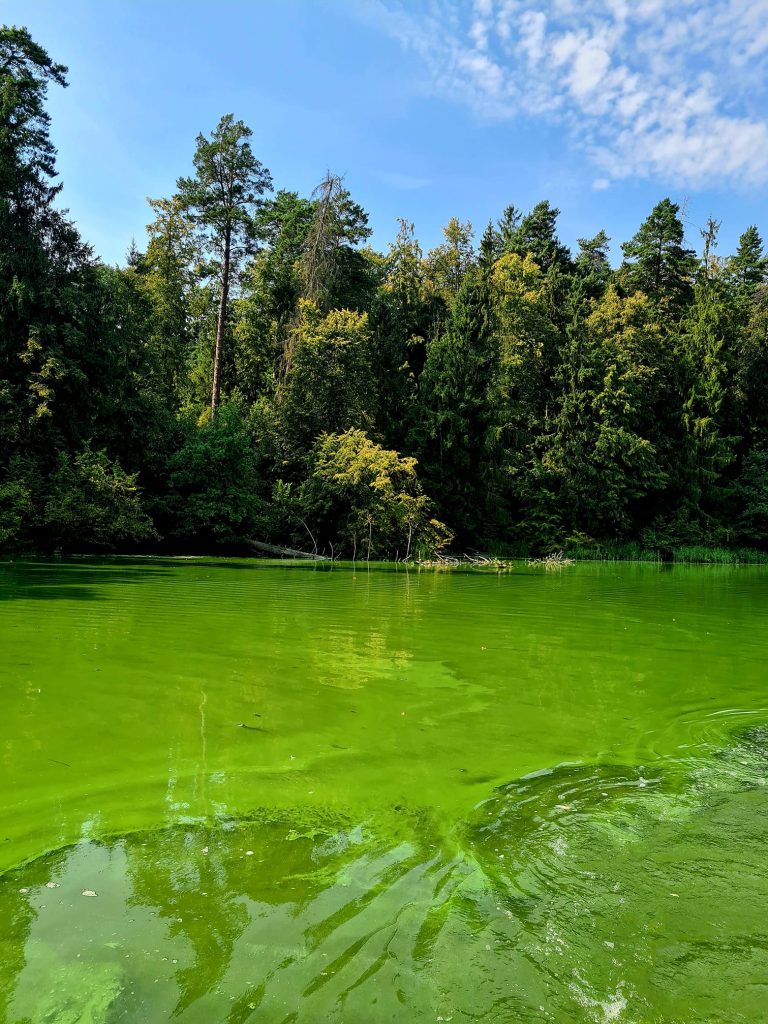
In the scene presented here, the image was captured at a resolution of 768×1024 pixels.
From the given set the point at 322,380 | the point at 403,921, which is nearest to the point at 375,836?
the point at 403,921

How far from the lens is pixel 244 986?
1.79 metres

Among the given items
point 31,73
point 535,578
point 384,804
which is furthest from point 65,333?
point 384,804

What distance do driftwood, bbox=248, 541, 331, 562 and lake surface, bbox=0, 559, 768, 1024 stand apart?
1595 centimetres

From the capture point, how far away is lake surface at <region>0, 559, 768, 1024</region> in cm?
182

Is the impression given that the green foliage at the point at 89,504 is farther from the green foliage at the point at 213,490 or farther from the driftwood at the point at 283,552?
the driftwood at the point at 283,552

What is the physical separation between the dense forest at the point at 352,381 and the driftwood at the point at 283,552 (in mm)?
554

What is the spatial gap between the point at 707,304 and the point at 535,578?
2653cm

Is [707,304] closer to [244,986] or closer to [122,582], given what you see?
[122,582]

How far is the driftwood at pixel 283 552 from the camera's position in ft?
74.4

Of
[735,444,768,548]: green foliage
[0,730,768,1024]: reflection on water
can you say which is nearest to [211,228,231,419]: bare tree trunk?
[0,730,768,1024]: reflection on water

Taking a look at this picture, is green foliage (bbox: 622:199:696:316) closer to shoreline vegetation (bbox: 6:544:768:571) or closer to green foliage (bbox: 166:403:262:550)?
shoreline vegetation (bbox: 6:544:768:571)

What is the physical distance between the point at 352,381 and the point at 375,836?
25.3m

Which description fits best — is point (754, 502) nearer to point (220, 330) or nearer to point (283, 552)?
point (283, 552)

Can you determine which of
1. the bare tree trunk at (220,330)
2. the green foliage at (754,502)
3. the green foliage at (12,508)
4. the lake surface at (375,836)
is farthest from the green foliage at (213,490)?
the green foliage at (754,502)
